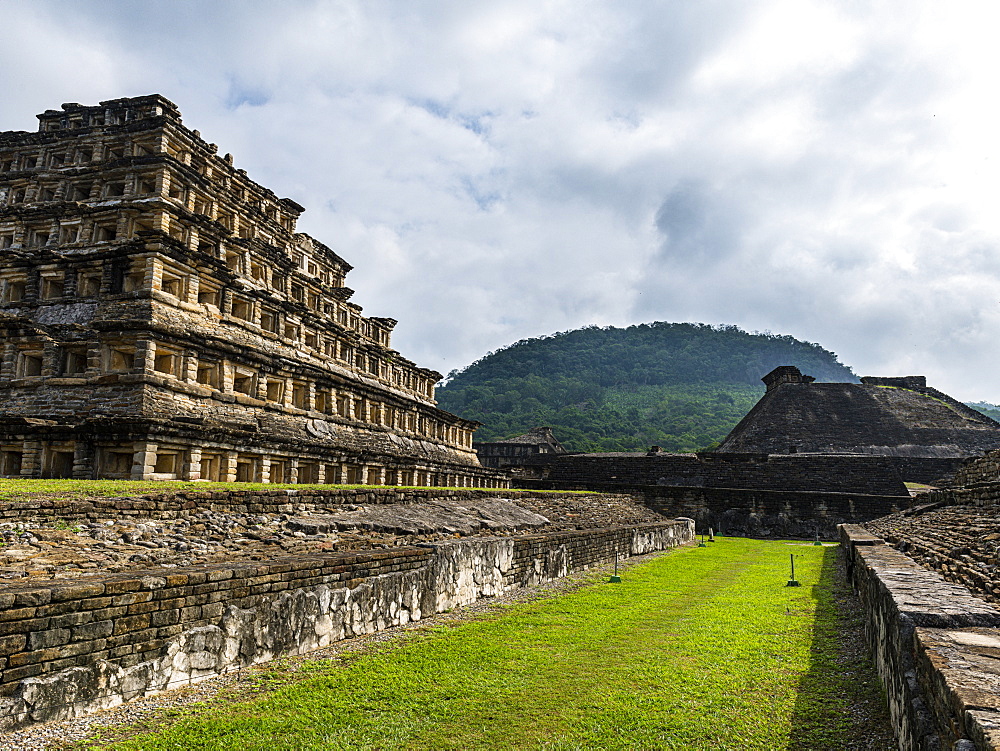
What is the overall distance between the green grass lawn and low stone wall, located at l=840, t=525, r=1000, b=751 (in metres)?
0.49

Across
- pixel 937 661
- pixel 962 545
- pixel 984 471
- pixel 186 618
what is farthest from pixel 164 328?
pixel 984 471

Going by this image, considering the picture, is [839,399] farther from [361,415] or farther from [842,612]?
[842,612]

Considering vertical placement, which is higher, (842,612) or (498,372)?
(498,372)

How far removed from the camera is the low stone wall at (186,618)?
440 cm

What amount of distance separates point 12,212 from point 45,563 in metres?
22.3

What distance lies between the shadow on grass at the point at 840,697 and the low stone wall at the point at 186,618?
461 centimetres

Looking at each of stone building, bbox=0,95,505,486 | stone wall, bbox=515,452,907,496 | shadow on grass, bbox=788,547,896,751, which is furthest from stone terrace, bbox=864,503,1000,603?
stone wall, bbox=515,452,907,496

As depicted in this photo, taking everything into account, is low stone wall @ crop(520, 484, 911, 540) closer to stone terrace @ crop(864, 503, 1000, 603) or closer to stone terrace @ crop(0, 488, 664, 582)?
stone terrace @ crop(864, 503, 1000, 603)

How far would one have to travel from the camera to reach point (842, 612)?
9172 mm

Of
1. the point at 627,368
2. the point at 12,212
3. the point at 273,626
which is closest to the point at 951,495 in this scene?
the point at 273,626

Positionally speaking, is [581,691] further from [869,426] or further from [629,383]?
[629,383]

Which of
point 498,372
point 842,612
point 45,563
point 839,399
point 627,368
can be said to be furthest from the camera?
point 627,368

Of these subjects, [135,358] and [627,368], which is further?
[627,368]

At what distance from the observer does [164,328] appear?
17.3 metres
